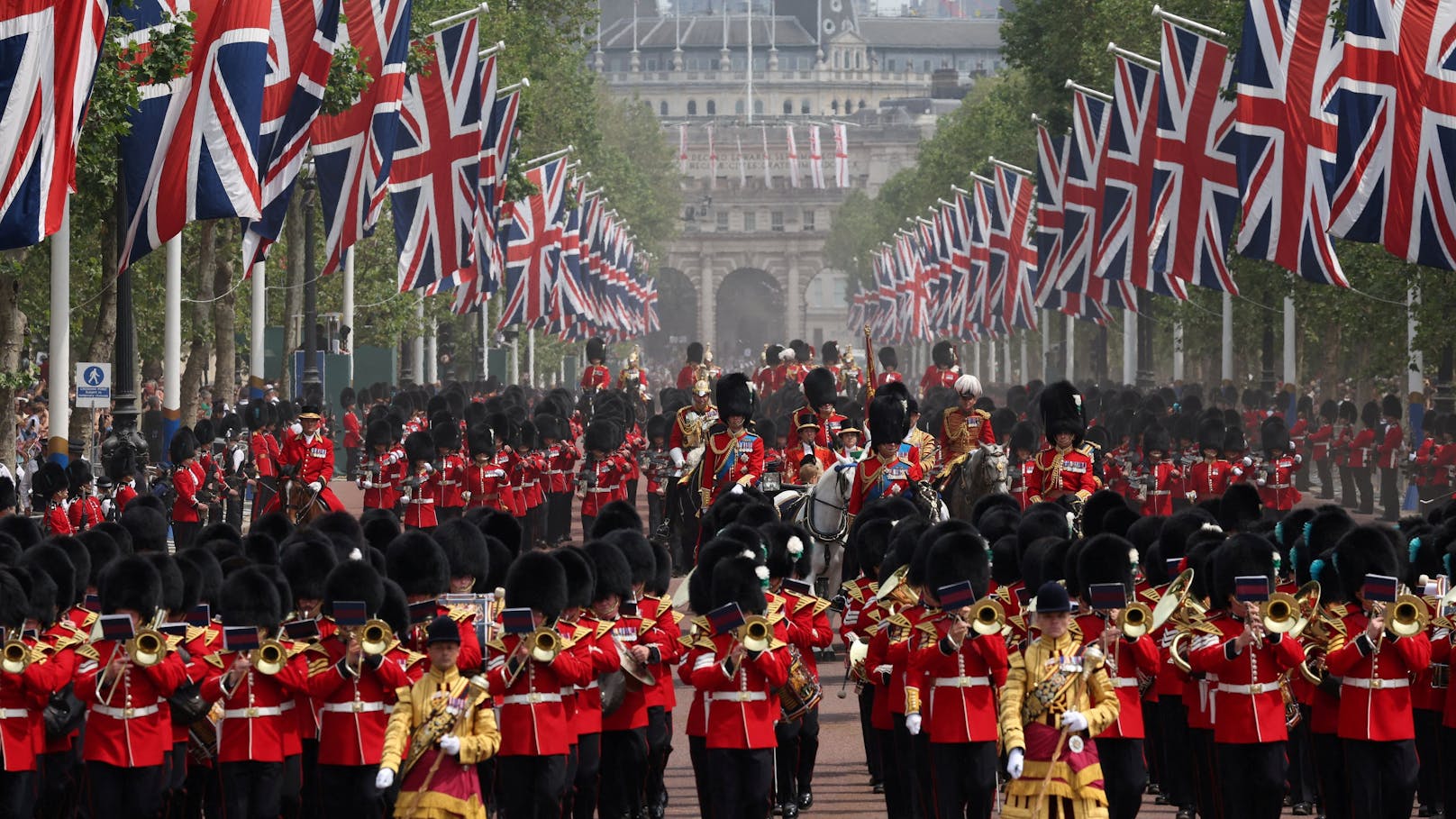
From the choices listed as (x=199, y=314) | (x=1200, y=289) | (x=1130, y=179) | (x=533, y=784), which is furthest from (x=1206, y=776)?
(x=1200, y=289)

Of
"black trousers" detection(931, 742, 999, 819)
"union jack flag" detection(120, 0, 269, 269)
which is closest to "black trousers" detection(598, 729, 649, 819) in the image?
"black trousers" detection(931, 742, 999, 819)

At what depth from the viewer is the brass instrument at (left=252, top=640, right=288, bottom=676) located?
11.2 m

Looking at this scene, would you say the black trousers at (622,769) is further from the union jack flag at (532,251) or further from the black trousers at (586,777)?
the union jack flag at (532,251)

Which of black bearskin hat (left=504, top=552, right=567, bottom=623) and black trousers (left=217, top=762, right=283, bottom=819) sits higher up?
black bearskin hat (left=504, top=552, right=567, bottom=623)

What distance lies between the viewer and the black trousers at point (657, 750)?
12.7 m

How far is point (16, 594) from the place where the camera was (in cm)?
1172

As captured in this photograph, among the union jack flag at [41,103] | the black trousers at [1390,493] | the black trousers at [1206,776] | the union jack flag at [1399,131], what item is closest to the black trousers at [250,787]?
the black trousers at [1206,776]

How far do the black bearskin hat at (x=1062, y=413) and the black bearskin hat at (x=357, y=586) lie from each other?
8.89 meters

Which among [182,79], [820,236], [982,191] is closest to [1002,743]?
[182,79]

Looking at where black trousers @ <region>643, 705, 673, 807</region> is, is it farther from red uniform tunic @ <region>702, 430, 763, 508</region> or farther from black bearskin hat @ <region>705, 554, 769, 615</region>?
red uniform tunic @ <region>702, 430, 763, 508</region>

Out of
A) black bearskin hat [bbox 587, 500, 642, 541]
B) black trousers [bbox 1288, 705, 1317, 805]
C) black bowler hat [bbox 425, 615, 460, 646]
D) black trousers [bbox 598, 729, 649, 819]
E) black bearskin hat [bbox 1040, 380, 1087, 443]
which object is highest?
black bearskin hat [bbox 1040, 380, 1087, 443]

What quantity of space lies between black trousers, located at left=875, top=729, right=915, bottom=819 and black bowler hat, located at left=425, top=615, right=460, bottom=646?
2.76m

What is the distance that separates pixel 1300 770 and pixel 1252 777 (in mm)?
2023

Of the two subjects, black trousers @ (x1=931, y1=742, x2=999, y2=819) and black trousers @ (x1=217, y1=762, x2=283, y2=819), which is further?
black trousers @ (x1=931, y1=742, x2=999, y2=819)
